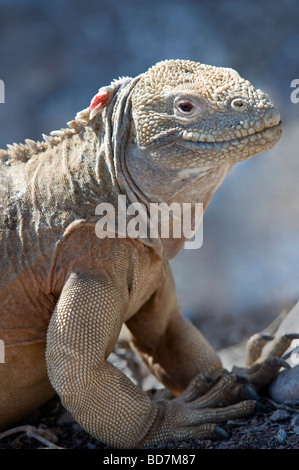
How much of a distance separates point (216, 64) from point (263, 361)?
11.7 ft

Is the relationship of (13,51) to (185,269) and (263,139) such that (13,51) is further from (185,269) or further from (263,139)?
(263,139)

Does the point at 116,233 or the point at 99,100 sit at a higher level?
the point at 99,100

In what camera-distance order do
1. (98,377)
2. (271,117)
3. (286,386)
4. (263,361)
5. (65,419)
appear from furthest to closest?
(65,419)
(263,361)
(286,386)
(98,377)
(271,117)

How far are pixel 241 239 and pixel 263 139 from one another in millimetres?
3114

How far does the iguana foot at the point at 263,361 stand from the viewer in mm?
4398

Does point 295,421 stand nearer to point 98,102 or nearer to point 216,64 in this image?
point 98,102

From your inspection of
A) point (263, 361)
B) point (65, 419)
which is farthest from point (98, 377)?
point (263, 361)

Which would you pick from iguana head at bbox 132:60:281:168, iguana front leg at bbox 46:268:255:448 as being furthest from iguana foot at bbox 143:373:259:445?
iguana head at bbox 132:60:281:168

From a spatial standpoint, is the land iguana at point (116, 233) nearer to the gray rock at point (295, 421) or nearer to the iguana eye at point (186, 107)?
the iguana eye at point (186, 107)

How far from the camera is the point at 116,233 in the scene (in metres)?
3.92

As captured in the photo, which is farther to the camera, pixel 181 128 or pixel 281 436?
pixel 181 128

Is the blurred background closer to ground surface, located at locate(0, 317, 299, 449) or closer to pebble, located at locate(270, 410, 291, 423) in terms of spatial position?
ground surface, located at locate(0, 317, 299, 449)

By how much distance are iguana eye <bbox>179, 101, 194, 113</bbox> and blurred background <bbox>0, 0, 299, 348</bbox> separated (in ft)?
8.39

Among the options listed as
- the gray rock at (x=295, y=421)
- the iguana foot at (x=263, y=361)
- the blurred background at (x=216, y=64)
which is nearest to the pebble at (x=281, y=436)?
the gray rock at (x=295, y=421)
